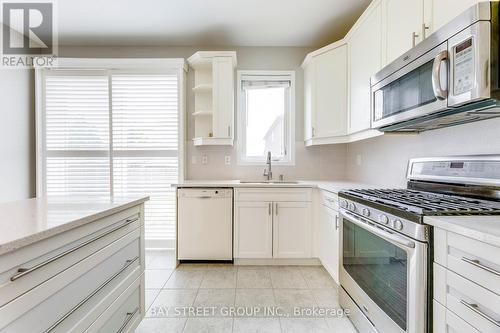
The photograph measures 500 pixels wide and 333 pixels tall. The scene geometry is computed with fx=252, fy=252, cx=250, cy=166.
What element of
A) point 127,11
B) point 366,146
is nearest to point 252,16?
point 127,11

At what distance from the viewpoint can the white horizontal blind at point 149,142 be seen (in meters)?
3.07

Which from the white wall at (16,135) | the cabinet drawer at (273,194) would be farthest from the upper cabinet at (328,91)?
the white wall at (16,135)

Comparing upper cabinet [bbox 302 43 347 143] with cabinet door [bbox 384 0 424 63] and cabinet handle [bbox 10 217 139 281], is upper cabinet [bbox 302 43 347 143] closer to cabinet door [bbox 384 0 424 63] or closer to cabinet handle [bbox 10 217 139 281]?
cabinet door [bbox 384 0 424 63]

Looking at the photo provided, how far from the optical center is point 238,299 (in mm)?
2051

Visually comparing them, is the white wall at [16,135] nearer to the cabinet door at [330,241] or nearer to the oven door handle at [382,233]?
the cabinet door at [330,241]

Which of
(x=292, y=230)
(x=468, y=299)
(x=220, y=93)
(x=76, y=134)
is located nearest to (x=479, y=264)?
(x=468, y=299)

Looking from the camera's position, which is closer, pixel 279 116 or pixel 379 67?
pixel 379 67

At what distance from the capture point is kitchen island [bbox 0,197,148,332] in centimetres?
76

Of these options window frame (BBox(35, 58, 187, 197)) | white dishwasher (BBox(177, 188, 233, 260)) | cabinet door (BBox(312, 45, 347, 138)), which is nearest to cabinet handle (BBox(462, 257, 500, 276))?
cabinet door (BBox(312, 45, 347, 138))

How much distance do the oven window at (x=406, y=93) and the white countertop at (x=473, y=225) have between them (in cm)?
62

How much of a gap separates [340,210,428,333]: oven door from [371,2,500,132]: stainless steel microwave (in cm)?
68

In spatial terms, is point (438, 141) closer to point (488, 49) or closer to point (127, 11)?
point (488, 49)

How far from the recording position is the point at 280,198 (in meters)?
2.65

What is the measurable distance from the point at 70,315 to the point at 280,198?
6.47 feet
